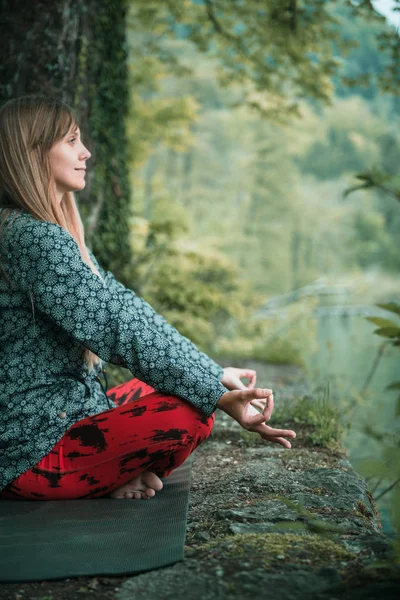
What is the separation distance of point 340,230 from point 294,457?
41.9 metres

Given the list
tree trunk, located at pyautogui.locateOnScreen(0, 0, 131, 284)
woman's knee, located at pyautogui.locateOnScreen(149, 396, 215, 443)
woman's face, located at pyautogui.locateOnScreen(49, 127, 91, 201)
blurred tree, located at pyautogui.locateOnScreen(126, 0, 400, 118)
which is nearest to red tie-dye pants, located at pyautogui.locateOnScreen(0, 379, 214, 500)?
woman's knee, located at pyautogui.locateOnScreen(149, 396, 215, 443)

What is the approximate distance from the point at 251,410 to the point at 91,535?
0.63m

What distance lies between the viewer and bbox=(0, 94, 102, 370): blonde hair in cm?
252

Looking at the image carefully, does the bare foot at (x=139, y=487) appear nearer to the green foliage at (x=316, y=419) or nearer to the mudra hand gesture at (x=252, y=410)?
the mudra hand gesture at (x=252, y=410)

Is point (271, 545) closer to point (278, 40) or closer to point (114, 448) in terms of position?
point (114, 448)

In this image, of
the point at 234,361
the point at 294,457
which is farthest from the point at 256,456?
the point at 234,361

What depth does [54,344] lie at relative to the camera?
2.51m

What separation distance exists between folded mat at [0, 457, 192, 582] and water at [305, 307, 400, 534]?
58cm

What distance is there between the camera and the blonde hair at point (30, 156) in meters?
2.52

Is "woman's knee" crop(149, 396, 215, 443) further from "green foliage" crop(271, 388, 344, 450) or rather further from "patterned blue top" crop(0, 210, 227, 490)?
"green foliage" crop(271, 388, 344, 450)

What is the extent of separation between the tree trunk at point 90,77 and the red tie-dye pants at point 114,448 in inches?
86.5

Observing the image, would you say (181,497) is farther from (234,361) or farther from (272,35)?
(272,35)

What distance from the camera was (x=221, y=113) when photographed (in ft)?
150

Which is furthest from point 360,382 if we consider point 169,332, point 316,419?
point 169,332
